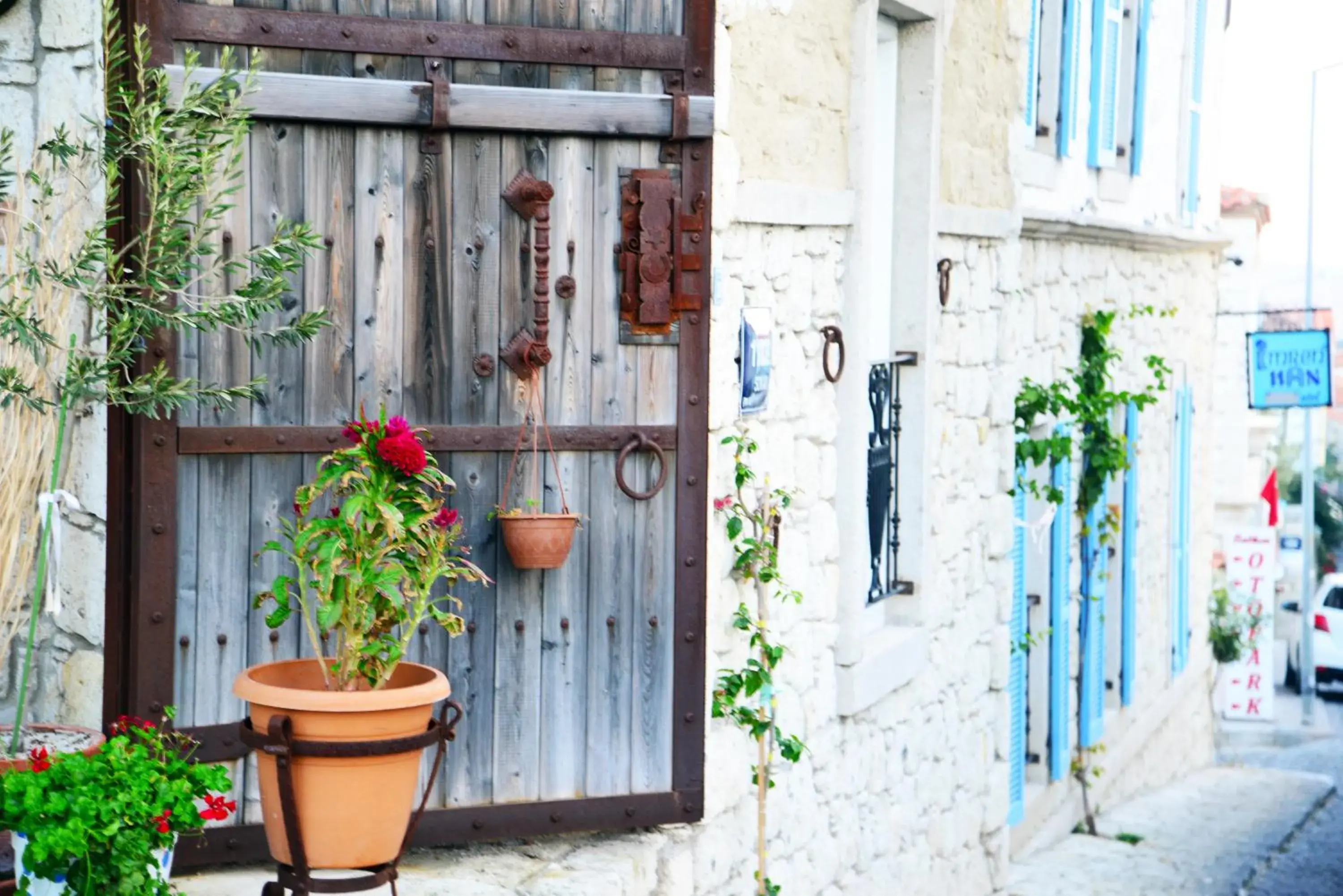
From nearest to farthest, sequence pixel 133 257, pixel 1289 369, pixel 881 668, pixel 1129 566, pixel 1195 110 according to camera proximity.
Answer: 1. pixel 133 257
2. pixel 881 668
3. pixel 1129 566
4. pixel 1195 110
5. pixel 1289 369

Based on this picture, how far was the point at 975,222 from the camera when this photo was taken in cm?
710

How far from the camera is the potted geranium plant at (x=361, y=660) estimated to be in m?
3.54

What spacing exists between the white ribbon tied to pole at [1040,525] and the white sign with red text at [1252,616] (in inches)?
311

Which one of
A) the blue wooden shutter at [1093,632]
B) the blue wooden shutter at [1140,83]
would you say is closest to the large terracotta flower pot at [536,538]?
the blue wooden shutter at [1093,632]

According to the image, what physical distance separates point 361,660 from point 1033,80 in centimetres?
603

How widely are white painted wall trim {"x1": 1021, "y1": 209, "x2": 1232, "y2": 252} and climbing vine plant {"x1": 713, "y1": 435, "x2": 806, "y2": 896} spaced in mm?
3237

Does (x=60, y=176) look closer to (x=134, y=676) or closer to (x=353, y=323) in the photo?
(x=353, y=323)

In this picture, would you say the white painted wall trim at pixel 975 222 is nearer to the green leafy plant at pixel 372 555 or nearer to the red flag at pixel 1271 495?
the green leafy plant at pixel 372 555

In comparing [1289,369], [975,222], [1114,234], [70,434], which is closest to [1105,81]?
[1114,234]

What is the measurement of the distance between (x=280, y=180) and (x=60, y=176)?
1.64 ft

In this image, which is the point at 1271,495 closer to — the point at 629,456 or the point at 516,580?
the point at 629,456

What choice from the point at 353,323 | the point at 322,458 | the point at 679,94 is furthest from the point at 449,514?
the point at 679,94

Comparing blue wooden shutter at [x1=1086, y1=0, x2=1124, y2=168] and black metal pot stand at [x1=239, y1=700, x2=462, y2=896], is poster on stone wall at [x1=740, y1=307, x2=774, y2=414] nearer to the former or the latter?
black metal pot stand at [x1=239, y1=700, x2=462, y2=896]

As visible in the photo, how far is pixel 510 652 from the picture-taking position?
4.33 m
